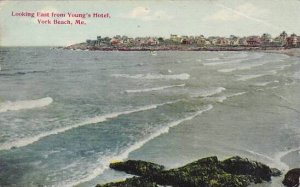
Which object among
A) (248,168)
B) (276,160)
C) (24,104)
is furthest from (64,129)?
(276,160)

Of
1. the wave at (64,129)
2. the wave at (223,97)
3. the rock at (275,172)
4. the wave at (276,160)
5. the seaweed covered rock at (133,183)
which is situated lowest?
the seaweed covered rock at (133,183)

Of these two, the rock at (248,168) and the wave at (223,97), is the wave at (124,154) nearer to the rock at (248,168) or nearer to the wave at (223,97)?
the wave at (223,97)

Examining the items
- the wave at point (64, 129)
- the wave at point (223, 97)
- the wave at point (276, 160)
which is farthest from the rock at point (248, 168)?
the wave at point (223, 97)

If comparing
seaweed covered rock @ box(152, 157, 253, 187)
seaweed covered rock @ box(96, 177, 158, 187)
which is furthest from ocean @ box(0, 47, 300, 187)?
seaweed covered rock @ box(152, 157, 253, 187)

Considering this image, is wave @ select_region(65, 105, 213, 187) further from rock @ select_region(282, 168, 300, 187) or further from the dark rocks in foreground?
rock @ select_region(282, 168, 300, 187)

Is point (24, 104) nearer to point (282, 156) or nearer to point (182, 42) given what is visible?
point (182, 42)

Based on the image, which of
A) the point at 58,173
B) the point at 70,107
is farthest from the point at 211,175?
the point at 70,107
